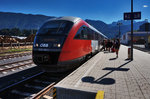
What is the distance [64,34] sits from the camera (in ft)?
21.4

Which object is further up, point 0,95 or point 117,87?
point 117,87

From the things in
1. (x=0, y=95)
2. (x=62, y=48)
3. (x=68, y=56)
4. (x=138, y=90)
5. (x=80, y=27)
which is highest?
(x=80, y=27)

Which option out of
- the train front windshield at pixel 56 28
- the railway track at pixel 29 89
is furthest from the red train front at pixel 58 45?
the railway track at pixel 29 89

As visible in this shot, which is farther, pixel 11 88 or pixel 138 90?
pixel 11 88

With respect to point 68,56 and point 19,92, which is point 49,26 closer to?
point 68,56

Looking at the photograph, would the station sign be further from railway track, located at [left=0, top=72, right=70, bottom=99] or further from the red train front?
railway track, located at [left=0, top=72, right=70, bottom=99]

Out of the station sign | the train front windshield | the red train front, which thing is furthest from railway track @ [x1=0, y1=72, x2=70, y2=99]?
the station sign

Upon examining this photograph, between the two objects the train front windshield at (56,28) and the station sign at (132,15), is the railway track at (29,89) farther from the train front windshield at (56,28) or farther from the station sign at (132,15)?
Answer: the station sign at (132,15)

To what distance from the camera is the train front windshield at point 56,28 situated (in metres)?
6.72

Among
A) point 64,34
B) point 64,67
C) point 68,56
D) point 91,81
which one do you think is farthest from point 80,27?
point 91,81

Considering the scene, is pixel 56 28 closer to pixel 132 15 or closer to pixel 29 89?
pixel 29 89

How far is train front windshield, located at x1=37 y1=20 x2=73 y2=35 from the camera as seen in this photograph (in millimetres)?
6725

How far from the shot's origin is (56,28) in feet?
22.8

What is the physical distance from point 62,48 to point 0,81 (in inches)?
147
